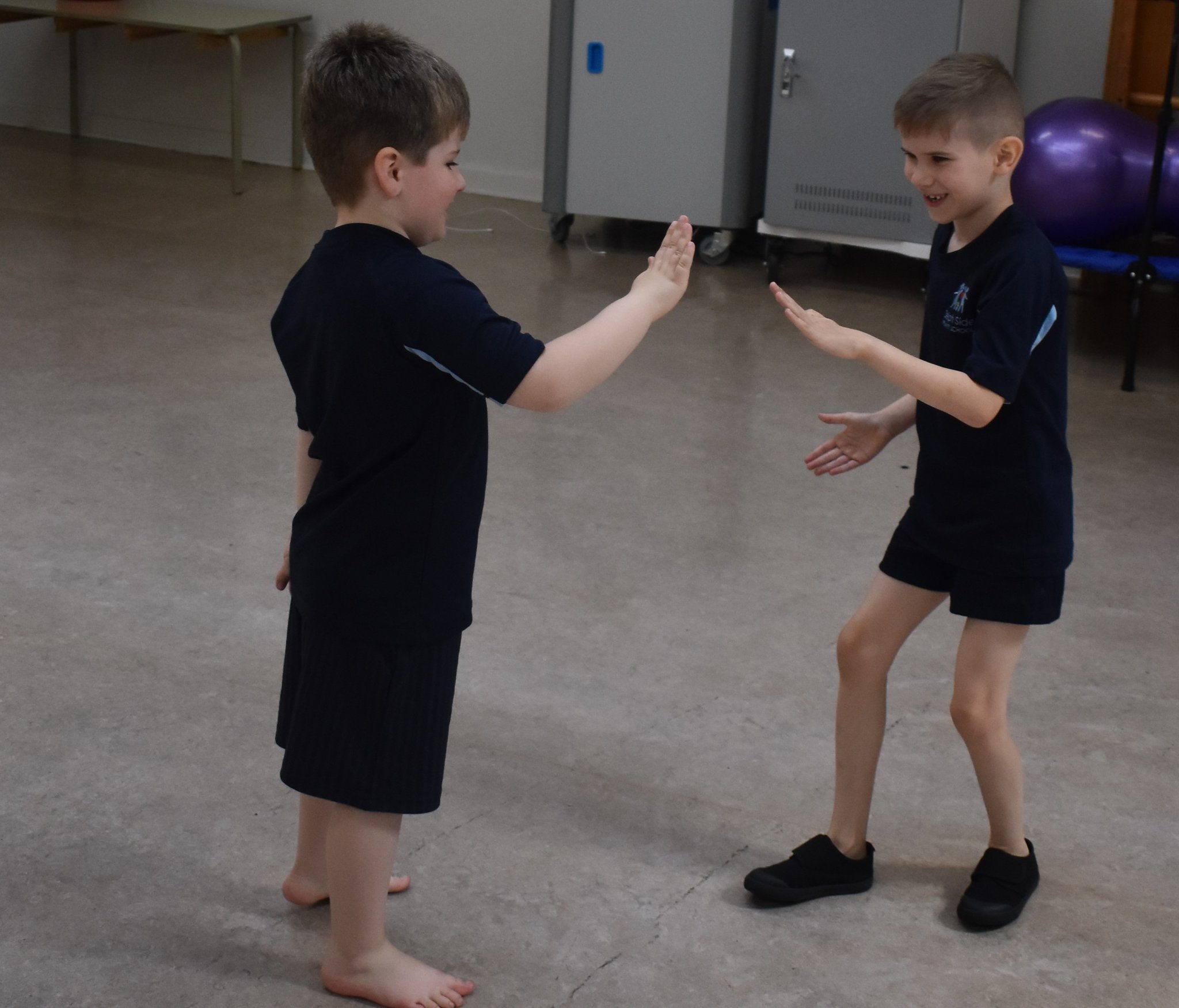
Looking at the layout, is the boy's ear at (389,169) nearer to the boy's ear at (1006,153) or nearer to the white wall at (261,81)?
the boy's ear at (1006,153)

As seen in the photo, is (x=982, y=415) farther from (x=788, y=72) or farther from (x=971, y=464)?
(x=788, y=72)

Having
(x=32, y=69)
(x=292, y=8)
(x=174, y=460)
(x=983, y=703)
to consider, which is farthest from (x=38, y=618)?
(x=32, y=69)

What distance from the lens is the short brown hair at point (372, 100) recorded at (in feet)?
4.91

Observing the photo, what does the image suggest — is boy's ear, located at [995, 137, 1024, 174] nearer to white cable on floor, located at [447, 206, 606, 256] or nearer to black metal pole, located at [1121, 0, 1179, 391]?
black metal pole, located at [1121, 0, 1179, 391]

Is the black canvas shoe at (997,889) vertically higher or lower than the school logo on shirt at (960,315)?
lower

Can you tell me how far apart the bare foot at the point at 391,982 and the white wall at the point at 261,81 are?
5.08 meters

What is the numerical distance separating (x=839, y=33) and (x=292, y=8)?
2836mm

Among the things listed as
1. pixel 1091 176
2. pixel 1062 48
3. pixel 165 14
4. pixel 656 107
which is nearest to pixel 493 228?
pixel 656 107

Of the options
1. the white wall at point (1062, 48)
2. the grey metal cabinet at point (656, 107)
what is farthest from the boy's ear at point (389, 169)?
the white wall at point (1062, 48)

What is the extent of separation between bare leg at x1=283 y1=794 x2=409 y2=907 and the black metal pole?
121 inches

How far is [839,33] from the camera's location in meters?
5.05

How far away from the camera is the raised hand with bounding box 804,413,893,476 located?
1.95 metres

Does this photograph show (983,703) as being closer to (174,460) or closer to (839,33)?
(174,460)

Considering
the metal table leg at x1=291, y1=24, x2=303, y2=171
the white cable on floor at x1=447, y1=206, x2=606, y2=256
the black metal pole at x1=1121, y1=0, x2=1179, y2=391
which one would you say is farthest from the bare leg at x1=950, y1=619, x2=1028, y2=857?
the metal table leg at x1=291, y1=24, x2=303, y2=171
